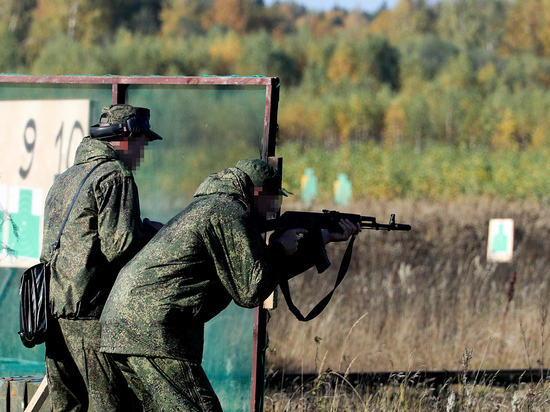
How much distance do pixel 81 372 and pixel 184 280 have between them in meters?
0.84

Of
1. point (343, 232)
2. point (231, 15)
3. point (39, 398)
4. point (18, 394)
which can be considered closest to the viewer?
point (343, 232)

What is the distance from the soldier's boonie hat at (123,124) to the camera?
3926 millimetres

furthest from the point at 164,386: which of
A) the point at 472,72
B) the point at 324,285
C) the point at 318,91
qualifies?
the point at 472,72

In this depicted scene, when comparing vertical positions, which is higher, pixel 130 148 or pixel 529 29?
pixel 529 29

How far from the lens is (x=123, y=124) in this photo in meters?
3.93

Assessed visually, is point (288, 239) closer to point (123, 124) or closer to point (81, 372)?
point (123, 124)

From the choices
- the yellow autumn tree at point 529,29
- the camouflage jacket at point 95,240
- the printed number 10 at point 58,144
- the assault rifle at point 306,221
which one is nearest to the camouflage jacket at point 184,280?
the camouflage jacket at point 95,240

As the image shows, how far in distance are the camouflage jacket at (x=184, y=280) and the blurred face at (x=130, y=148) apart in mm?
678

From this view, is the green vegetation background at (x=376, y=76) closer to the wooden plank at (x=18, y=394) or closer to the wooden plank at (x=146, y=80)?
the wooden plank at (x=146, y=80)

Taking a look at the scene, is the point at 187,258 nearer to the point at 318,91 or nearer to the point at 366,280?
the point at 366,280

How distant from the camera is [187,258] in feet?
11.1

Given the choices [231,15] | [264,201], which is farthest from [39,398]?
[231,15]

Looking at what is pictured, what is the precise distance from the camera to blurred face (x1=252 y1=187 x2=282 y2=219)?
141 inches

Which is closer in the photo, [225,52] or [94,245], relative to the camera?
[94,245]
